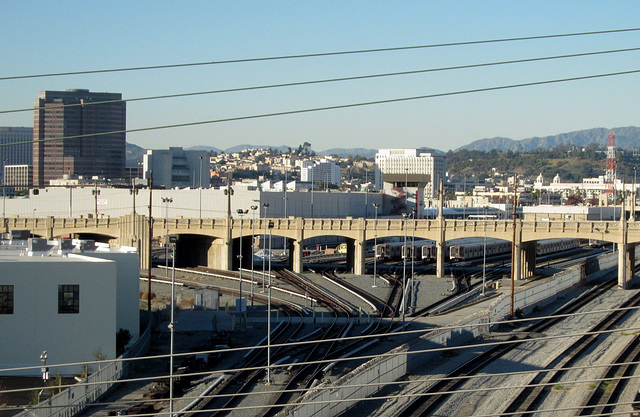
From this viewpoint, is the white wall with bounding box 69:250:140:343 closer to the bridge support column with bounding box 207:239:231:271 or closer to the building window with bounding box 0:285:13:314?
the building window with bounding box 0:285:13:314

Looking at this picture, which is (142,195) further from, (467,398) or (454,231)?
(467,398)

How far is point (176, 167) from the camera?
150250 mm

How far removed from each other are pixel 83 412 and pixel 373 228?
38.0 meters

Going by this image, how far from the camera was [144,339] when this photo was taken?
104 feet

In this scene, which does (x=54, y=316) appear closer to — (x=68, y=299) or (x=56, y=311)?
(x=56, y=311)

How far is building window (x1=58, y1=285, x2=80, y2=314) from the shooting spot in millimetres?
27062

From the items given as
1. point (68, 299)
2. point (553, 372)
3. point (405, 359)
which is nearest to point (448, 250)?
point (553, 372)

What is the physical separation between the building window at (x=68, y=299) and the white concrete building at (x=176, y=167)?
116 meters

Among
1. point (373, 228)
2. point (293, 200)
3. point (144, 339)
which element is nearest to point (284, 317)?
point (144, 339)

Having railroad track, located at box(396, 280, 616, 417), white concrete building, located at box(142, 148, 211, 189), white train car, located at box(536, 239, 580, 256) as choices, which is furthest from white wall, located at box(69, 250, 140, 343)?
white concrete building, located at box(142, 148, 211, 189)

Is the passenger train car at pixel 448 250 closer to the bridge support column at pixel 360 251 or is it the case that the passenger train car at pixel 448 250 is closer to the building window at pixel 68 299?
the bridge support column at pixel 360 251

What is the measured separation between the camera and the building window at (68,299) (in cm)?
2706

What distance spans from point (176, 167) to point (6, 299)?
12508 centimetres

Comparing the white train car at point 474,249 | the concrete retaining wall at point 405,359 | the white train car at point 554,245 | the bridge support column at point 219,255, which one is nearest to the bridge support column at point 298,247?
the bridge support column at point 219,255
